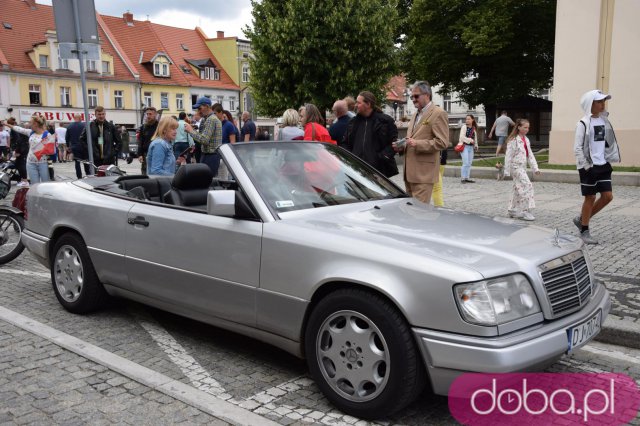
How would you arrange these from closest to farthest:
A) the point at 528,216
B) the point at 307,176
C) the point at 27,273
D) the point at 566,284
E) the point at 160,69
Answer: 1. the point at 566,284
2. the point at 307,176
3. the point at 27,273
4. the point at 528,216
5. the point at 160,69

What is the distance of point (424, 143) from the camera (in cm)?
692

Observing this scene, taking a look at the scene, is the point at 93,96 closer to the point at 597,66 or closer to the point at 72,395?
the point at 597,66

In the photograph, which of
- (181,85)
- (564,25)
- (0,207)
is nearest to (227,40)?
(181,85)

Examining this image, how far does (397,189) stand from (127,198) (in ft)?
7.18

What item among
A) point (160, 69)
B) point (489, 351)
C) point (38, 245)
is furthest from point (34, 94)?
point (489, 351)

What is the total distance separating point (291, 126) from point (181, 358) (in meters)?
5.50

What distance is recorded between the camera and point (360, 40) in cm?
3052

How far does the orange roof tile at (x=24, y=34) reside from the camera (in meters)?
49.4

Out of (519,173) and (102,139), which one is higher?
(102,139)

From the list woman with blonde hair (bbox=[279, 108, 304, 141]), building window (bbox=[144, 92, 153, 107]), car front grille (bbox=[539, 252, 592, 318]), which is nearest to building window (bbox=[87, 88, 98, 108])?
building window (bbox=[144, 92, 153, 107])

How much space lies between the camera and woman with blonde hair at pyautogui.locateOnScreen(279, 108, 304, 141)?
927 centimetres

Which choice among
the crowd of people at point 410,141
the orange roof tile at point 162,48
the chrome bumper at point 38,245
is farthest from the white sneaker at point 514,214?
the orange roof tile at point 162,48

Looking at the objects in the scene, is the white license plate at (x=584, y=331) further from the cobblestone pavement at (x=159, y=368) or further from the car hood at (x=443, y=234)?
the cobblestone pavement at (x=159, y=368)

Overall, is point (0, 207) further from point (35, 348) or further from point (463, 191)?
point (463, 191)
